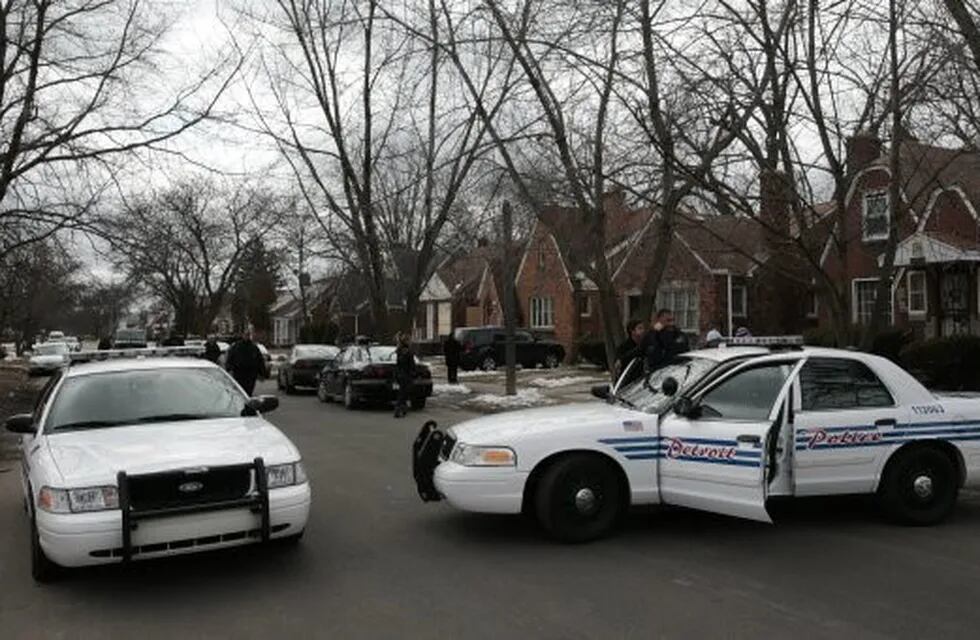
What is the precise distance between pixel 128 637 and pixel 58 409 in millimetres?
2743

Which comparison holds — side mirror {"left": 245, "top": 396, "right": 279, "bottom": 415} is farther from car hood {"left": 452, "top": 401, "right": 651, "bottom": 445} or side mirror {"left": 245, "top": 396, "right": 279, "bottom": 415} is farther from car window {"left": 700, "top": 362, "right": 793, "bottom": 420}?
car window {"left": 700, "top": 362, "right": 793, "bottom": 420}

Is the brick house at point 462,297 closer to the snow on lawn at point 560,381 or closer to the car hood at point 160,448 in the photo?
the snow on lawn at point 560,381

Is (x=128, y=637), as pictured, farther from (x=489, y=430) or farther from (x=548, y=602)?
(x=489, y=430)

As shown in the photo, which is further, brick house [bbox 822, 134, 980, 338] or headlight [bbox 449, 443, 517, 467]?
brick house [bbox 822, 134, 980, 338]

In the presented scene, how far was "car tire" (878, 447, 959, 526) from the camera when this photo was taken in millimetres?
7766

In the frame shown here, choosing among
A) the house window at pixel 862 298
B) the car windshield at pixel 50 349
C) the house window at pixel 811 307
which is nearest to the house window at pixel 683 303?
the house window at pixel 811 307

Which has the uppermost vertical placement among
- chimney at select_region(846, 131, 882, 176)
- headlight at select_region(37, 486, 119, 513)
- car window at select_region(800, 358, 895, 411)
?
chimney at select_region(846, 131, 882, 176)

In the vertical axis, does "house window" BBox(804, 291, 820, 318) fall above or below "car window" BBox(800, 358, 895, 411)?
above

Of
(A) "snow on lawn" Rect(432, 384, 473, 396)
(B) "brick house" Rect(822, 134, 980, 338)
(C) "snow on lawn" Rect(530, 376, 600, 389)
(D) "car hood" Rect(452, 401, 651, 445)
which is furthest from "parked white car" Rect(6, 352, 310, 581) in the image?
(B) "brick house" Rect(822, 134, 980, 338)

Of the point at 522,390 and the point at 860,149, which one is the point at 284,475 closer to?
the point at 860,149

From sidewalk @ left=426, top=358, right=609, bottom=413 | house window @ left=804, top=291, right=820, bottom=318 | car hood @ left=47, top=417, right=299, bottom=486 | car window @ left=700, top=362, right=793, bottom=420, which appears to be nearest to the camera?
car hood @ left=47, top=417, right=299, bottom=486

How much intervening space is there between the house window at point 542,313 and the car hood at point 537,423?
1596 inches

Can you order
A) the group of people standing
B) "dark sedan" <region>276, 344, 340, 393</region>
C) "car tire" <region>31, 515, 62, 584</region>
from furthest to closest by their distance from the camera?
"dark sedan" <region>276, 344, 340, 393</region> < the group of people standing < "car tire" <region>31, 515, 62, 584</region>

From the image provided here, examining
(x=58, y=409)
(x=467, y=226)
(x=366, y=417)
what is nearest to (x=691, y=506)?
(x=58, y=409)
